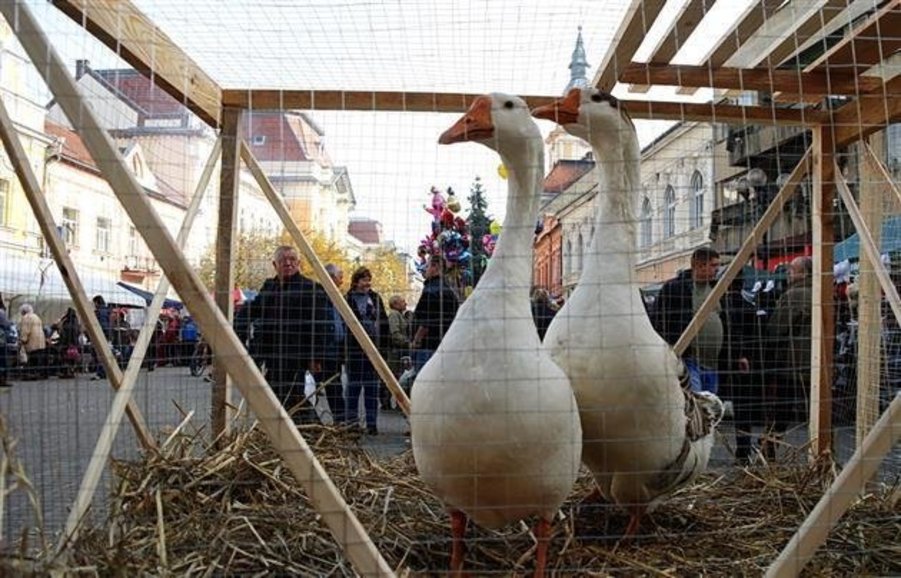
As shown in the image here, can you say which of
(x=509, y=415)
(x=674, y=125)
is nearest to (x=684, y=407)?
(x=509, y=415)

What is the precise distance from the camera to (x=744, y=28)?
3.48m

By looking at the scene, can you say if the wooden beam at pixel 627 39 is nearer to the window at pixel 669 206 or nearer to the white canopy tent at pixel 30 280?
the window at pixel 669 206

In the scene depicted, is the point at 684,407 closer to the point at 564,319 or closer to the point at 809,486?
the point at 564,319

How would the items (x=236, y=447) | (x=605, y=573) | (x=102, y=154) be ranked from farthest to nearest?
1. (x=236, y=447)
2. (x=605, y=573)
3. (x=102, y=154)

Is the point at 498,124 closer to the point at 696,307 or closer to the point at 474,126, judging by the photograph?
the point at 474,126

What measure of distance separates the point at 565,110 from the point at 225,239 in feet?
6.61

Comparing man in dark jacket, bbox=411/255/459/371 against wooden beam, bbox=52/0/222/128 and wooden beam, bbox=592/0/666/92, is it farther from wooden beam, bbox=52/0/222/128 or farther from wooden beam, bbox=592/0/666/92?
wooden beam, bbox=52/0/222/128

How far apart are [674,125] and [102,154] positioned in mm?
3179

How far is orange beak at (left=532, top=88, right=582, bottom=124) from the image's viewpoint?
3506 millimetres

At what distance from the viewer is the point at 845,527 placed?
11.5 feet

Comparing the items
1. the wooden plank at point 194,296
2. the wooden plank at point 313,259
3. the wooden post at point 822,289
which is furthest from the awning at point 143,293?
the wooden post at point 822,289

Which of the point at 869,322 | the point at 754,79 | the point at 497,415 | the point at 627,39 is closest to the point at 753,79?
the point at 754,79

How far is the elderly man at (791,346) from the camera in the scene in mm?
5512

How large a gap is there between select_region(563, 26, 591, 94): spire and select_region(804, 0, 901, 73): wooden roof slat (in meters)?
1.17
